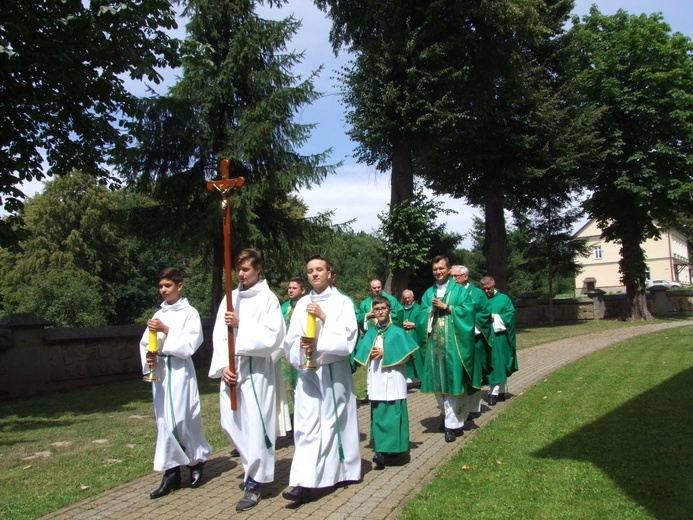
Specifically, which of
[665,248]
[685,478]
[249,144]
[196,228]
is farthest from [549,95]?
[665,248]

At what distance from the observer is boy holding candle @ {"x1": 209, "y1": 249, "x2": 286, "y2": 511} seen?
5.31 m

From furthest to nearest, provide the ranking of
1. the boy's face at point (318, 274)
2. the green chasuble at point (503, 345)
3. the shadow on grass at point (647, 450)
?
1. the green chasuble at point (503, 345)
2. the boy's face at point (318, 274)
3. the shadow on grass at point (647, 450)

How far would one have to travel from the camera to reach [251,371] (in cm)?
548

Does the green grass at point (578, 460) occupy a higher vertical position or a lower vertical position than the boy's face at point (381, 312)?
lower

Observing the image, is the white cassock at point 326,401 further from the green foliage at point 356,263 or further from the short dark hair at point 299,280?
the green foliage at point 356,263

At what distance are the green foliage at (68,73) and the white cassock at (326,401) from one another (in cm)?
672

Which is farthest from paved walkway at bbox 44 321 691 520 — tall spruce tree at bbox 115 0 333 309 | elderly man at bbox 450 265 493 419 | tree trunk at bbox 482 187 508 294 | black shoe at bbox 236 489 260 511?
tree trunk at bbox 482 187 508 294

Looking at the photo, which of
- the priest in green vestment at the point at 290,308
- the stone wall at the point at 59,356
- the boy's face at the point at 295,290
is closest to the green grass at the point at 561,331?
the stone wall at the point at 59,356

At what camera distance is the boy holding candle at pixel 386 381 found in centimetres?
622

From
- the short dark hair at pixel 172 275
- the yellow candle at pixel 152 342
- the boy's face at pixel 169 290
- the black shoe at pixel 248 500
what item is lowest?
the black shoe at pixel 248 500

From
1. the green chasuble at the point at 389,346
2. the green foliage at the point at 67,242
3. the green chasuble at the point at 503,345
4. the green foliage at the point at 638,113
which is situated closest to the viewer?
the green chasuble at the point at 389,346

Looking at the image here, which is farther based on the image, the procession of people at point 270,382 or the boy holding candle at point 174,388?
the boy holding candle at point 174,388

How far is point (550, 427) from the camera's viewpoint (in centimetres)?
757

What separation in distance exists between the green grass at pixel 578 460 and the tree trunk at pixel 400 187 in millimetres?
7800
